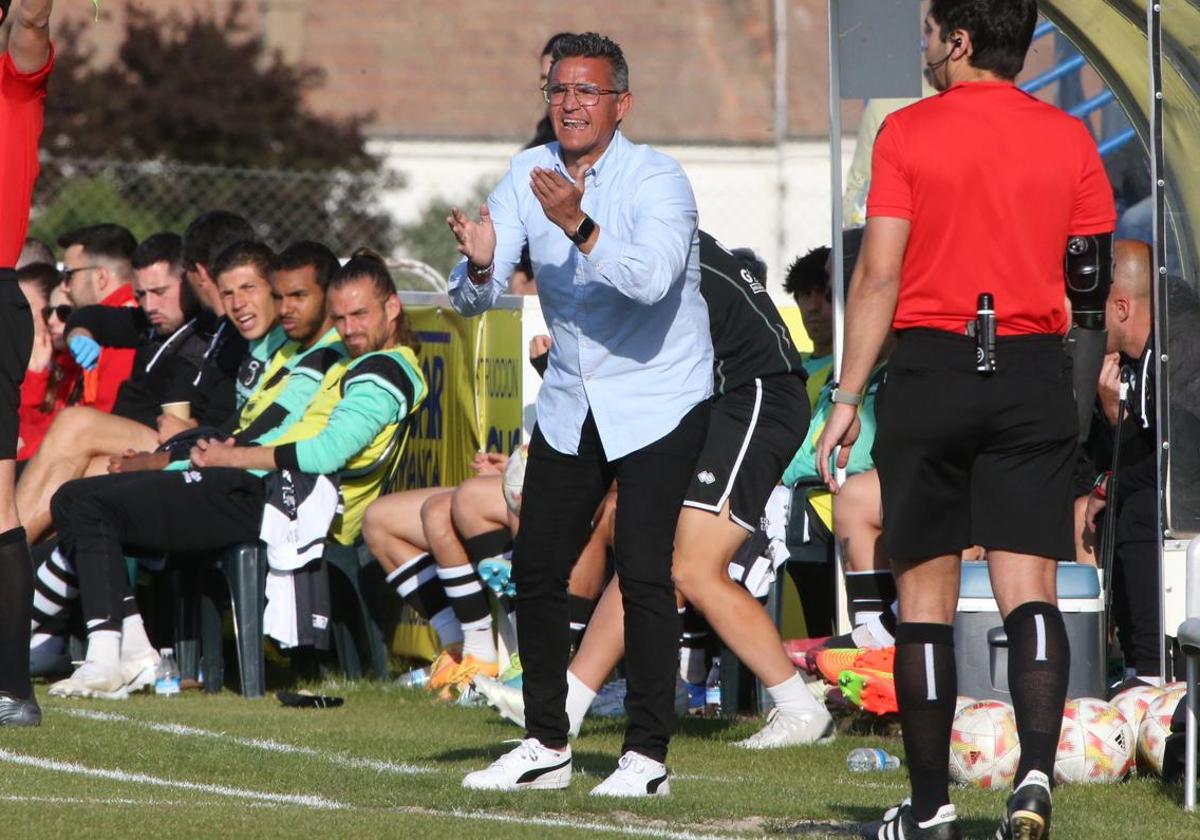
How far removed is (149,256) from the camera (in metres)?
10.0

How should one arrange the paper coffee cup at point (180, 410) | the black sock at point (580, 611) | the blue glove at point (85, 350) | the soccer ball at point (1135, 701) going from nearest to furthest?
the soccer ball at point (1135, 701), the black sock at point (580, 611), the paper coffee cup at point (180, 410), the blue glove at point (85, 350)

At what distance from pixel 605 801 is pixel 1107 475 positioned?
8.90ft

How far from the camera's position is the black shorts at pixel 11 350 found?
675 centimetres

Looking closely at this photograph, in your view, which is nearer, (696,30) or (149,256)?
(149,256)

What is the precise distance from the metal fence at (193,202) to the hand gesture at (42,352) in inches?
407

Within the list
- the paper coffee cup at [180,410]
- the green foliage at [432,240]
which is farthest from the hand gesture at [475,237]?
the green foliage at [432,240]

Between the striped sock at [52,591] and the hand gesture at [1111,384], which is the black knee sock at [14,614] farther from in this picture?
the hand gesture at [1111,384]

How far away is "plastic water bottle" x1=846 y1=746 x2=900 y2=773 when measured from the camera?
6402mm

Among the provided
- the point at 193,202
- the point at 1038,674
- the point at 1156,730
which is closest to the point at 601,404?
the point at 1038,674

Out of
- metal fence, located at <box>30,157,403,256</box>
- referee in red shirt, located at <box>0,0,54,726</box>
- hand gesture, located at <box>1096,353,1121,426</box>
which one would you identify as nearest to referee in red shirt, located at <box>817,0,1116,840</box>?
hand gesture, located at <box>1096,353,1121,426</box>

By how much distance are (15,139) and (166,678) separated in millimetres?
2788

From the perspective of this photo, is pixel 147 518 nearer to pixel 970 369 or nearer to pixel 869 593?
pixel 869 593

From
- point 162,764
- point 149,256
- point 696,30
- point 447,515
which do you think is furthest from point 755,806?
point 696,30

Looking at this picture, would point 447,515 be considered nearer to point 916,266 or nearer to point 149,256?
point 149,256
